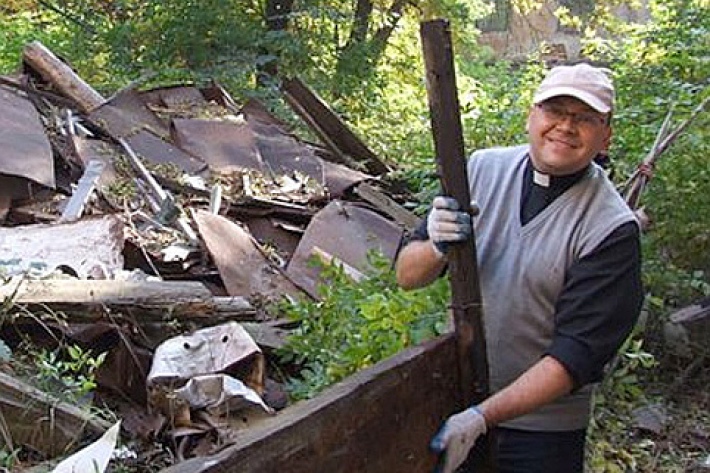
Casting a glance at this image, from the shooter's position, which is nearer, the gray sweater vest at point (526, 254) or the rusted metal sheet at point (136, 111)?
the gray sweater vest at point (526, 254)

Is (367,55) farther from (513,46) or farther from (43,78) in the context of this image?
(513,46)

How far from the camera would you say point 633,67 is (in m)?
7.79

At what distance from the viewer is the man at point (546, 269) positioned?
2.32m

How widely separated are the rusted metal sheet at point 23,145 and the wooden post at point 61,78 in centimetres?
88

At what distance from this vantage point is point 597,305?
2.32 m

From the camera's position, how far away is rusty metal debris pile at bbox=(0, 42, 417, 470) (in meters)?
3.80

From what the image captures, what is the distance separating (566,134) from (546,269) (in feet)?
1.14

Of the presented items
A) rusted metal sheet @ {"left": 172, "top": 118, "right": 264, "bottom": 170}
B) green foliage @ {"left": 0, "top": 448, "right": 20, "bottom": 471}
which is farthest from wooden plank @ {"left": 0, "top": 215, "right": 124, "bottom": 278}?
rusted metal sheet @ {"left": 172, "top": 118, "right": 264, "bottom": 170}

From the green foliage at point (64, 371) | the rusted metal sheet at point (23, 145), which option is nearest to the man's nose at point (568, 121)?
the green foliage at point (64, 371)

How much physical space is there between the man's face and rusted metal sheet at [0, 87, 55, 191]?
4227 millimetres

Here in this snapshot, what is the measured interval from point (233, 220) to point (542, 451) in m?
4.11

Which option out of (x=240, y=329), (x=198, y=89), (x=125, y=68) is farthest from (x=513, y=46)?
(x=240, y=329)

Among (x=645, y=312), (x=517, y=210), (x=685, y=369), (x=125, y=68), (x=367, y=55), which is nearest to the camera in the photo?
(x=517, y=210)

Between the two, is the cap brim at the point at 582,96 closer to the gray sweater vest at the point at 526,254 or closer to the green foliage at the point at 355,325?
the gray sweater vest at the point at 526,254
